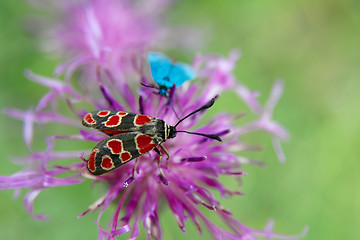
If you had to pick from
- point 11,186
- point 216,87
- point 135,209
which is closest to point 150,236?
point 135,209

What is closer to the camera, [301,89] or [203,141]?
[203,141]

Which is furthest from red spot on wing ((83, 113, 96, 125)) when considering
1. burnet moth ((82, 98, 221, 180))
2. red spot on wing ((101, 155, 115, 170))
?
red spot on wing ((101, 155, 115, 170))

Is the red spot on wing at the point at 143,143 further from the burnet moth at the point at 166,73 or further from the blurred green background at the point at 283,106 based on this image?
the blurred green background at the point at 283,106

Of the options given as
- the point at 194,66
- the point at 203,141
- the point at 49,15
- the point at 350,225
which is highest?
the point at 49,15

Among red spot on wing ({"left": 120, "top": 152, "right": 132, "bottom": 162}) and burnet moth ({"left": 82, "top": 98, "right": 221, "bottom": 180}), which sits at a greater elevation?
burnet moth ({"left": 82, "top": 98, "right": 221, "bottom": 180})

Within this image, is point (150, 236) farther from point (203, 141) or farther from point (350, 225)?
point (350, 225)

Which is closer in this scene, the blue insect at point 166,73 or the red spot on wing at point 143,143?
the red spot on wing at point 143,143

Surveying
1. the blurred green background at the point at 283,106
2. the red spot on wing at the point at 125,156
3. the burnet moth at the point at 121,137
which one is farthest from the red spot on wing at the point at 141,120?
the blurred green background at the point at 283,106

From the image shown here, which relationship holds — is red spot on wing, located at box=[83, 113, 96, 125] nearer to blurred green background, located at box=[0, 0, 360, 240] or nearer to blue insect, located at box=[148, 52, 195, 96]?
blue insect, located at box=[148, 52, 195, 96]
